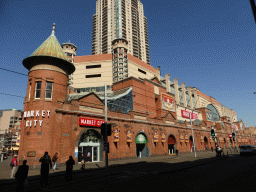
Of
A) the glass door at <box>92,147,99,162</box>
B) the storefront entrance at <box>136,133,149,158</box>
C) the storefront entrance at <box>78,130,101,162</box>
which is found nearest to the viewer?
the storefront entrance at <box>78,130,101,162</box>

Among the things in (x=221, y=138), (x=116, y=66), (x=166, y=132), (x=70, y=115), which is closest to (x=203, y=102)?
(x=221, y=138)

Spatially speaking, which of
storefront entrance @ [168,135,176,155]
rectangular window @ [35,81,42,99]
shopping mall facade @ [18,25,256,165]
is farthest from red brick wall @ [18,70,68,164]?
storefront entrance @ [168,135,176,155]

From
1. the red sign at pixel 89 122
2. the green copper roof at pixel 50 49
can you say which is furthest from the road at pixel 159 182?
the green copper roof at pixel 50 49

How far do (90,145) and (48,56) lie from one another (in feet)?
41.5

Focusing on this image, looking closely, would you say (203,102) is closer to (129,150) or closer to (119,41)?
(119,41)

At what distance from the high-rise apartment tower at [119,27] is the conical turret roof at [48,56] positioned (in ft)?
278

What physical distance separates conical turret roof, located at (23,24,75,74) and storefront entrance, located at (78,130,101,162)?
9.12 m

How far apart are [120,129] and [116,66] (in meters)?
46.1

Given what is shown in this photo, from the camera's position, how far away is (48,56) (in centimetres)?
2100

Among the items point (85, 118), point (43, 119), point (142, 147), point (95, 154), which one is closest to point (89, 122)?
point (85, 118)

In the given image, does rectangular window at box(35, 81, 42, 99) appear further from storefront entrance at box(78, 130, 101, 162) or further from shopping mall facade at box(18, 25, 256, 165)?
storefront entrance at box(78, 130, 101, 162)

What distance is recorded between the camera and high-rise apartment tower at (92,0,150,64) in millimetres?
107688

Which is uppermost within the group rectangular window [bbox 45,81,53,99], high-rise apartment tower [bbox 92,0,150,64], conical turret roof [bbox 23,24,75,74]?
high-rise apartment tower [bbox 92,0,150,64]

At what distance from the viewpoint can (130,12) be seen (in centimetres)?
11625
